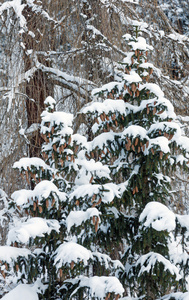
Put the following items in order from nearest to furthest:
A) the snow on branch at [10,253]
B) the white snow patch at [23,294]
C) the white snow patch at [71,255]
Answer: the white snow patch at [71,255], the snow on branch at [10,253], the white snow patch at [23,294]

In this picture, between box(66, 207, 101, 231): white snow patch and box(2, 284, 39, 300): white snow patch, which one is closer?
box(66, 207, 101, 231): white snow patch

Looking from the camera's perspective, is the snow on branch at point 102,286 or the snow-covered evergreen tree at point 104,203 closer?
the snow on branch at point 102,286

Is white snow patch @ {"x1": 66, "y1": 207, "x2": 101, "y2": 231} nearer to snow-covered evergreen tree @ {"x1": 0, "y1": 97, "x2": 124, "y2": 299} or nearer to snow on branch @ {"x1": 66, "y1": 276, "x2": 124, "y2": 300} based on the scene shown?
snow-covered evergreen tree @ {"x1": 0, "y1": 97, "x2": 124, "y2": 299}

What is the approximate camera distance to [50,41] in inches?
146

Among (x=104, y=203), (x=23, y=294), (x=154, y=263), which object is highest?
(x=104, y=203)

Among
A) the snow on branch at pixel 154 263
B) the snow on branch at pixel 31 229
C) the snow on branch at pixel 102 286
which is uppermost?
the snow on branch at pixel 31 229

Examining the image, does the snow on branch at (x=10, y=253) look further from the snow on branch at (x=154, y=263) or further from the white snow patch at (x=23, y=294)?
the snow on branch at (x=154, y=263)

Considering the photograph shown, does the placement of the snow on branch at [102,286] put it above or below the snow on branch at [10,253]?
below

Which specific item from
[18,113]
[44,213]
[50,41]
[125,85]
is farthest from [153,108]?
[50,41]

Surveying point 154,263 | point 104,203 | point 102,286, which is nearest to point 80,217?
point 104,203

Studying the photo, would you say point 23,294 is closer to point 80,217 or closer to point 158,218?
point 80,217

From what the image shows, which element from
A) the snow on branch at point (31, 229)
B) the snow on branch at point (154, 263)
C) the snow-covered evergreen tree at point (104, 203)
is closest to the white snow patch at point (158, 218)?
the snow-covered evergreen tree at point (104, 203)

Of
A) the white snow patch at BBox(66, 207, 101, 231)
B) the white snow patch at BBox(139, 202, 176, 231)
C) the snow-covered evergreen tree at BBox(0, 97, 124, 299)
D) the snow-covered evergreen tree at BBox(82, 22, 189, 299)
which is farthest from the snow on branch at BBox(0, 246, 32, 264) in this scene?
the white snow patch at BBox(139, 202, 176, 231)

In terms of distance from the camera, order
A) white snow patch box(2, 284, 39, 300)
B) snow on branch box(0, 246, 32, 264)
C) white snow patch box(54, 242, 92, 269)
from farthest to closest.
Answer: white snow patch box(2, 284, 39, 300) < snow on branch box(0, 246, 32, 264) < white snow patch box(54, 242, 92, 269)
